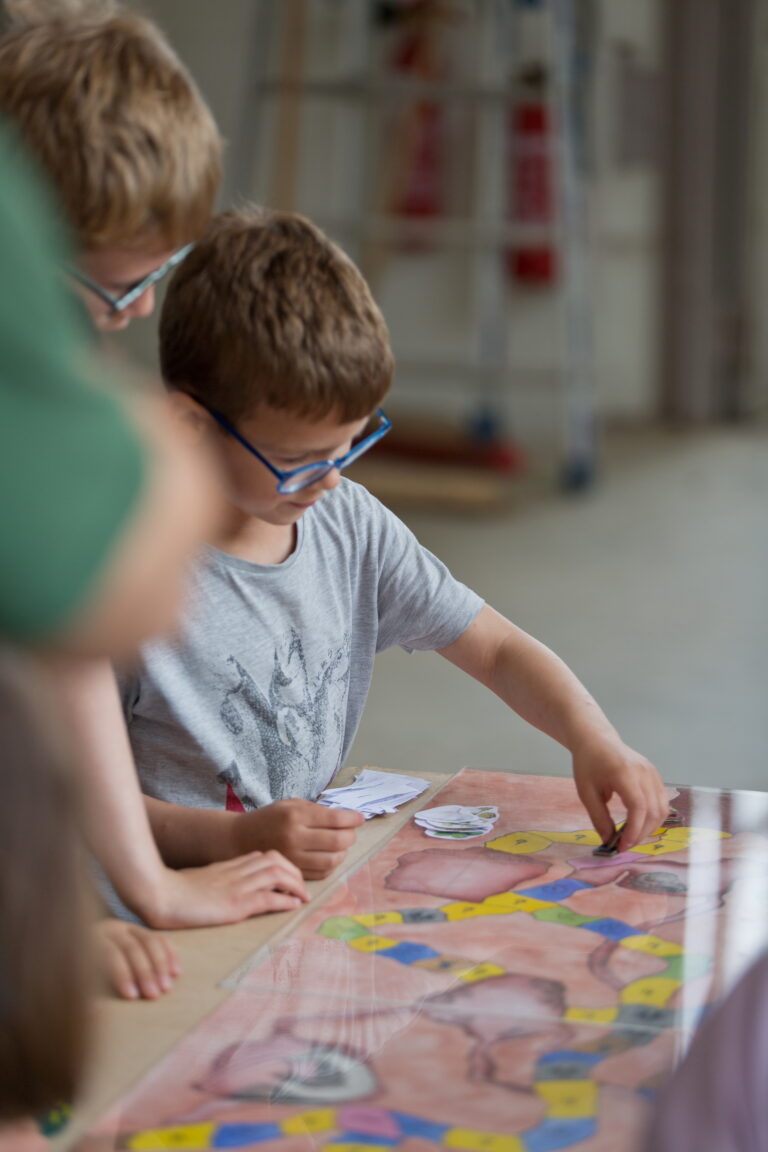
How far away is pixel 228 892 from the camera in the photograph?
820mm

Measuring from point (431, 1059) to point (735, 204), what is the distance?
5601 millimetres

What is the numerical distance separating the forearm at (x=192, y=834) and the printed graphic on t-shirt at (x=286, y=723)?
98 millimetres

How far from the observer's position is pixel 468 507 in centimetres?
444

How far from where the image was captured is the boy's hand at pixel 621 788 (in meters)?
0.96

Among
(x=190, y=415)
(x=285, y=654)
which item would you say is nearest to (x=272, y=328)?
(x=190, y=415)

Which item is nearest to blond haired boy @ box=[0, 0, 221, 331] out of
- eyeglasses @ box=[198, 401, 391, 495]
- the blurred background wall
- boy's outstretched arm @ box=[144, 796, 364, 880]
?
eyeglasses @ box=[198, 401, 391, 495]

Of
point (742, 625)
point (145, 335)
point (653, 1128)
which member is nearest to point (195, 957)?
point (653, 1128)

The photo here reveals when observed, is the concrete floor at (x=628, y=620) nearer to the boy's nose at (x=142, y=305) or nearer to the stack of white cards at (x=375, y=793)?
the stack of white cards at (x=375, y=793)

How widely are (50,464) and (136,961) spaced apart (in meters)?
0.44

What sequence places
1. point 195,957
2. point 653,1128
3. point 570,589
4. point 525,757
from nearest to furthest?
1. point 653,1128
2. point 195,957
3. point 525,757
4. point 570,589

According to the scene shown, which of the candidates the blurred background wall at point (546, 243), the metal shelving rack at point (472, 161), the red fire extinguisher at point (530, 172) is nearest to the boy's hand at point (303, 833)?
the blurred background wall at point (546, 243)

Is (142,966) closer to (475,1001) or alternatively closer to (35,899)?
(475,1001)

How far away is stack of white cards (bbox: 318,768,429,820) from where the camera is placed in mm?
1022

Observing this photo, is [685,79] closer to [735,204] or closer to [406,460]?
[735,204]
